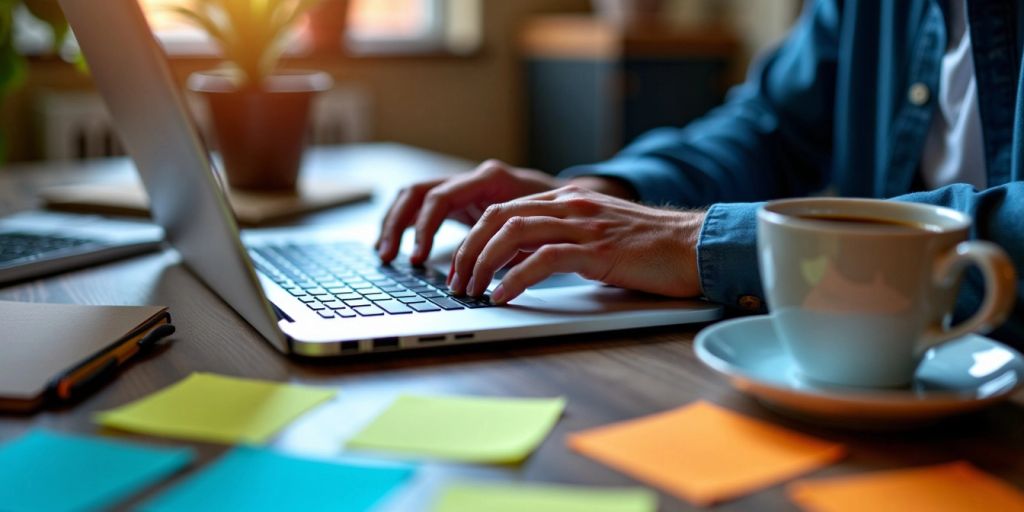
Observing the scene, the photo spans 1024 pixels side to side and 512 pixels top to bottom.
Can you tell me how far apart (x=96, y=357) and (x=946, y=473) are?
0.48 m

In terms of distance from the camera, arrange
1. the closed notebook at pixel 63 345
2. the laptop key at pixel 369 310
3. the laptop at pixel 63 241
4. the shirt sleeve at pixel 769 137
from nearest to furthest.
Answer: the closed notebook at pixel 63 345 → the laptop key at pixel 369 310 → the laptop at pixel 63 241 → the shirt sleeve at pixel 769 137

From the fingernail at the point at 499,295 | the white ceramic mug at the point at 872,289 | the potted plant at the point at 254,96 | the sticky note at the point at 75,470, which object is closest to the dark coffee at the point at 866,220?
the white ceramic mug at the point at 872,289

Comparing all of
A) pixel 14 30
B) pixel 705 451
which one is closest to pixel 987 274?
pixel 705 451

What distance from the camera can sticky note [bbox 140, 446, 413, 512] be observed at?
430mm

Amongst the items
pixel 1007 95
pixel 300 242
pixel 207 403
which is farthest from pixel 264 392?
pixel 1007 95

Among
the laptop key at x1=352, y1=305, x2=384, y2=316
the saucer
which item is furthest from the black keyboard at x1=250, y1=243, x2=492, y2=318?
the saucer

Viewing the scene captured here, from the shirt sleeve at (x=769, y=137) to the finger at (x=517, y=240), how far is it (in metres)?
0.45

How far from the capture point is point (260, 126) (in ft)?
4.24

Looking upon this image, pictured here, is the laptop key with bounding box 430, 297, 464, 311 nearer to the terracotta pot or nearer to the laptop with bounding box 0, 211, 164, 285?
the laptop with bounding box 0, 211, 164, 285

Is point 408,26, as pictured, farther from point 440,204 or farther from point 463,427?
point 463,427

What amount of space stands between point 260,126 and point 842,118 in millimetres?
767

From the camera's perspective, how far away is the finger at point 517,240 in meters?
0.73

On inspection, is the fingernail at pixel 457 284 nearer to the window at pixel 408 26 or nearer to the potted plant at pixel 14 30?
the potted plant at pixel 14 30

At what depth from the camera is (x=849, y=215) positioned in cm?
59
